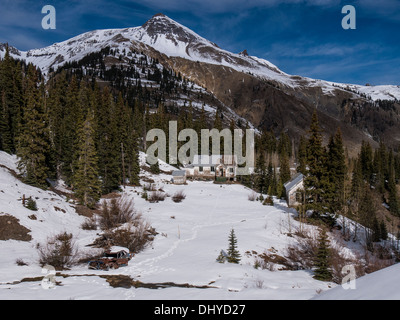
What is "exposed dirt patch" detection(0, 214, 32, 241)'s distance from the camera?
2069 centimetres

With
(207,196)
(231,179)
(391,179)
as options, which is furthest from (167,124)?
(391,179)

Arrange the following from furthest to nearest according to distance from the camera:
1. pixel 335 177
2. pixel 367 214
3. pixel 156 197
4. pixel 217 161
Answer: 1. pixel 217 161
2. pixel 156 197
3. pixel 335 177
4. pixel 367 214

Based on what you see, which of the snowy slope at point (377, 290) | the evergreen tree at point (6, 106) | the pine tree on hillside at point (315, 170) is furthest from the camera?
the evergreen tree at point (6, 106)

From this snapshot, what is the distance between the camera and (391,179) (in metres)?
86.0

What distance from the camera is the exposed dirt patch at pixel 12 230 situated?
20.7 meters

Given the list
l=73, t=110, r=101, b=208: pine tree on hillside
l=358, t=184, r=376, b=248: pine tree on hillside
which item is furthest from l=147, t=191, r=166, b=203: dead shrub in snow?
l=358, t=184, r=376, b=248: pine tree on hillside

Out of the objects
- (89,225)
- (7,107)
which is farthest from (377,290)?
(7,107)

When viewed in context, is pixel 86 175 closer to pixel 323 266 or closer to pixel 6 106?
pixel 6 106

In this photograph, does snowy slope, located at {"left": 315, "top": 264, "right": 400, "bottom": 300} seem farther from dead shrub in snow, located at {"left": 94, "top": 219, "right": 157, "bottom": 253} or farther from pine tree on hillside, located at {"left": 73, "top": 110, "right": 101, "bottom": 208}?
pine tree on hillside, located at {"left": 73, "top": 110, "right": 101, "bottom": 208}

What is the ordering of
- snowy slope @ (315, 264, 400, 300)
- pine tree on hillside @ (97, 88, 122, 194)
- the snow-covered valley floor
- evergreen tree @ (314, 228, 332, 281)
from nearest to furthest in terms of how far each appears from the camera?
snowy slope @ (315, 264, 400, 300) < the snow-covered valley floor < evergreen tree @ (314, 228, 332, 281) < pine tree on hillside @ (97, 88, 122, 194)

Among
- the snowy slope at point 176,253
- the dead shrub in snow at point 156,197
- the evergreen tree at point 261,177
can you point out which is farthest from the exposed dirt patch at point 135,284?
the evergreen tree at point 261,177

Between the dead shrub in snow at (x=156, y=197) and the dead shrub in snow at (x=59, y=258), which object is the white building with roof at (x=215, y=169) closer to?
the dead shrub in snow at (x=156, y=197)

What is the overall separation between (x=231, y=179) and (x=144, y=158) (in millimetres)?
24886

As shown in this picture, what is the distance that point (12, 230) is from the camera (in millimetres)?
21250
